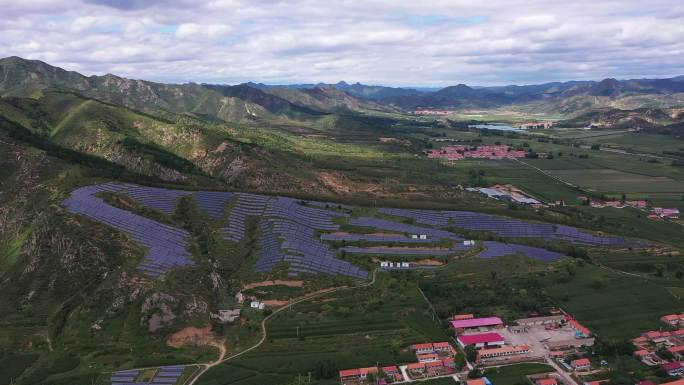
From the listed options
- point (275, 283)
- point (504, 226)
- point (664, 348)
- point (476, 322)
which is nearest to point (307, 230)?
point (275, 283)

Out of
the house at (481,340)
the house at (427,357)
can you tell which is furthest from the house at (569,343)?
the house at (427,357)

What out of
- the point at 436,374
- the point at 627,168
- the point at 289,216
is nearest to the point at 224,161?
the point at 289,216

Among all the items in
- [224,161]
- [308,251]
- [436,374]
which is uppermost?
[224,161]

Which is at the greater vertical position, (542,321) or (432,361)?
(542,321)

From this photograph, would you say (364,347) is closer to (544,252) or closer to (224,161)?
(544,252)

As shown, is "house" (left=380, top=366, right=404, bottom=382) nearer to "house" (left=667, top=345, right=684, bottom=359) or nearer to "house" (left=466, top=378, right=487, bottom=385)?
"house" (left=466, top=378, right=487, bottom=385)

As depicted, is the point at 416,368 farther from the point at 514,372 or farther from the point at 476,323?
the point at 476,323
